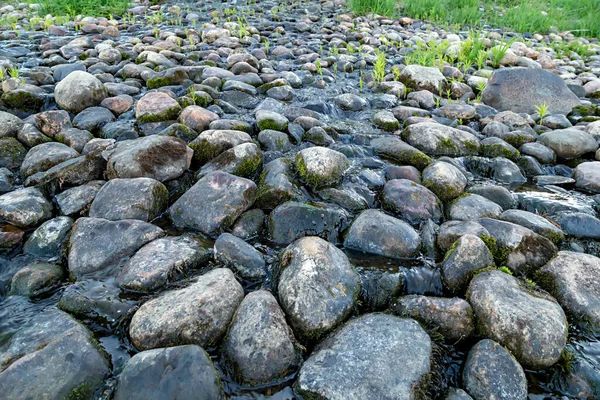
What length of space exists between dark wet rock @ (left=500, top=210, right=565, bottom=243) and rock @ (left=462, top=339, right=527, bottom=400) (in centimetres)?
142

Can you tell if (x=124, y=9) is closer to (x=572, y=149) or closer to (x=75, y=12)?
(x=75, y=12)

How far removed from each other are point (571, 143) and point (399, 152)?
213 centimetres

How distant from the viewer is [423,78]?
6.76 metres

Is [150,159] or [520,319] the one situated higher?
[150,159]

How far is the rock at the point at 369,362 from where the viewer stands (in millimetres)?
2102

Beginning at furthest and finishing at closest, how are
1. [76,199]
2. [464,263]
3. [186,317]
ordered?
[76,199] < [464,263] < [186,317]

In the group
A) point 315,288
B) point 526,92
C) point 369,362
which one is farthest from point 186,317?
point 526,92

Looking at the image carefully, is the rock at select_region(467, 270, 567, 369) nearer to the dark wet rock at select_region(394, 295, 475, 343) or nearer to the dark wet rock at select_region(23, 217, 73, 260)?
the dark wet rock at select_region(394, 295, 475, 343)

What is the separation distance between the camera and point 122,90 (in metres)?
5.76

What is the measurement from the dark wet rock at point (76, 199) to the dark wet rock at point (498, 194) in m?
3.60

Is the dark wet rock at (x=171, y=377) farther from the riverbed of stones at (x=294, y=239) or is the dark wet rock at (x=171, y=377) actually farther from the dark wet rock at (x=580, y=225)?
the dark wet rock at (x=580, y=225)

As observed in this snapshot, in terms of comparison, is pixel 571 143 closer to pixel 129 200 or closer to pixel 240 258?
pixel 240 258

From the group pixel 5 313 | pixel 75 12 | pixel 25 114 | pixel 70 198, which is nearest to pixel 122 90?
pixel 25 114

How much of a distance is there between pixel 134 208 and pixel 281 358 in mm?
1925
